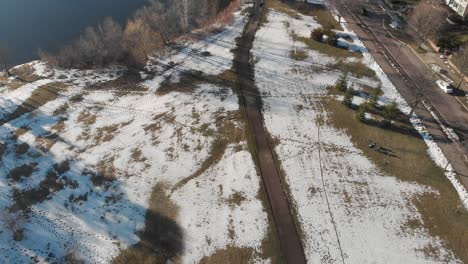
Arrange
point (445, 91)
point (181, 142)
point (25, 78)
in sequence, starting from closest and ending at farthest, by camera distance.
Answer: point (181, 142), point (445, 91), point (25, 78)

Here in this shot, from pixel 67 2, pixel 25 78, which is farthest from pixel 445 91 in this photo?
pixel 67 2

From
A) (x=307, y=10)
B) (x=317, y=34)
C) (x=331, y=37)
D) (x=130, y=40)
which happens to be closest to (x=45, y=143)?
(x=130, y=40)

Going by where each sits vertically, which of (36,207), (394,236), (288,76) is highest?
(288,76)

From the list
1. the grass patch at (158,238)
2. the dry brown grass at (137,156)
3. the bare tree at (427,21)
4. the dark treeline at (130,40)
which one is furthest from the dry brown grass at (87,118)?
the bare tree at (427,21)

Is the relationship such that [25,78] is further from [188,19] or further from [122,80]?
[188,19]

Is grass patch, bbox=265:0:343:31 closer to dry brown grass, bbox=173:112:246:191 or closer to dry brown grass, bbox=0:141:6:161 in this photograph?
dry brown grass, bbox=173:112:246:191

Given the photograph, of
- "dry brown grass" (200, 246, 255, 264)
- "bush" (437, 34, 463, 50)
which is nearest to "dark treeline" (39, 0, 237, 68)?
"dry brown grass" (200, 246, 255, 264)

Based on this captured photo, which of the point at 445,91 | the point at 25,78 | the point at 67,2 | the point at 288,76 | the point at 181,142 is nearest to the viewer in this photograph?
the point at 181,142
